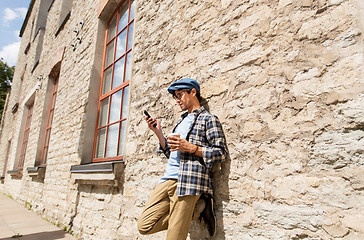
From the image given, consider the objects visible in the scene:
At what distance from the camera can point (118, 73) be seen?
407 cm

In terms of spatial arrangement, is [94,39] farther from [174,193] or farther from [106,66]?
[174,193]

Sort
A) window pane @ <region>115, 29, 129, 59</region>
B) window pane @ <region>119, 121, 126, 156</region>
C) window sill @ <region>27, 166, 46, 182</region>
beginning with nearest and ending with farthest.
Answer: window pane @ <region>119, 121, 126, 156</region> → window pane @ <region>115, 29, 129, 59</region> → window sill @ <region>27, 166, 46, 182</region>

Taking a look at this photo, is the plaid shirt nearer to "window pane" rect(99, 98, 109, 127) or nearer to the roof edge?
"window pane" rect(99, 98, 109, 127)

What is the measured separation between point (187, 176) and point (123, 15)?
353 cm

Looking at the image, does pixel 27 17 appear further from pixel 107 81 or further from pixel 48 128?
pixel 107 81

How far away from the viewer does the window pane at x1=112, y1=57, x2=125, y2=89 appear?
3.96m

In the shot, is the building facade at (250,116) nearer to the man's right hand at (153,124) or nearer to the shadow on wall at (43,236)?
the shadow on wall at (43,236)

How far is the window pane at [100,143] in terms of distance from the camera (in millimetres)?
4051

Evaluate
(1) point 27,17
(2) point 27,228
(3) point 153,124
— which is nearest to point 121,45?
(3) point 153,124

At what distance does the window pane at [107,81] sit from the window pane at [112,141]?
81 centimetres

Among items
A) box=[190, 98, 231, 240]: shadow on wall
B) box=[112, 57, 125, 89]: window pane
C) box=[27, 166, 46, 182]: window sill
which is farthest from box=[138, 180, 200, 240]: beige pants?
box=[27, 166, 46, 182]: window sill

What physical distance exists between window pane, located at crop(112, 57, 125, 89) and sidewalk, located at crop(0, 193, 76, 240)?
2.45m

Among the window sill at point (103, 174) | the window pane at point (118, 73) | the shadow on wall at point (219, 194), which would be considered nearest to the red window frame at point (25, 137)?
the window sill at point (103, 174)

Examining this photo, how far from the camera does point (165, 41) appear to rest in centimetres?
285
